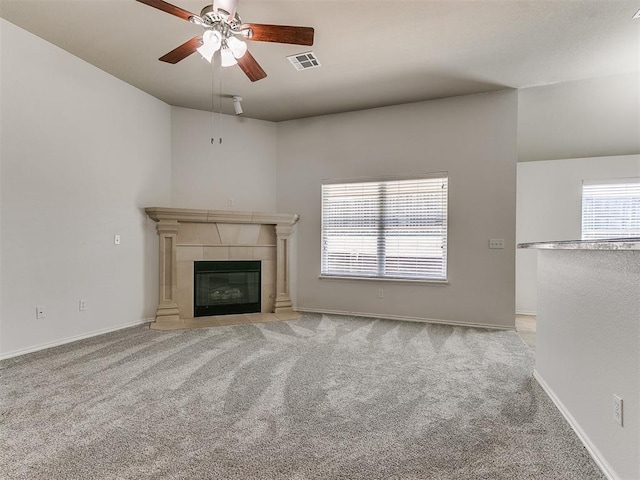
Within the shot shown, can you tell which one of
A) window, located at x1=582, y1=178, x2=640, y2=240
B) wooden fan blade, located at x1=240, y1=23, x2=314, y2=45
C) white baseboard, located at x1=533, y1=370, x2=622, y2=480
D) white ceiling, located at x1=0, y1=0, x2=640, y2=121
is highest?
white ceiling, located at x1=0, y1=0, x2=640, y2=121

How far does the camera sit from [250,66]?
282cm

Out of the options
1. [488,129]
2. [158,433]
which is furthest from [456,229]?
[158,433]

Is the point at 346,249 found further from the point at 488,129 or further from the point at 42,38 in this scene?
the point at 42,38

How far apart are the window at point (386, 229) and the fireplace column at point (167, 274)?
83.1 inches

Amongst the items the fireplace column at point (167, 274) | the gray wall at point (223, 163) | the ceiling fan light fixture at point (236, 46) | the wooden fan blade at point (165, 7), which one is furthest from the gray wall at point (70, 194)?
the ceiling fan light fixture at point (236, 46)

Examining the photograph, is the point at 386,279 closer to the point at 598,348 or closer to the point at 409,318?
the point at 409,318

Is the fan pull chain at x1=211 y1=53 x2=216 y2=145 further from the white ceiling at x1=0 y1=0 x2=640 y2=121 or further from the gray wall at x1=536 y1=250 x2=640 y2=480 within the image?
the gray wall at x1=536 y1=250 x2=640 y2=480

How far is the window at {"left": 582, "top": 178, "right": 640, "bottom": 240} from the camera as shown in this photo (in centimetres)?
513

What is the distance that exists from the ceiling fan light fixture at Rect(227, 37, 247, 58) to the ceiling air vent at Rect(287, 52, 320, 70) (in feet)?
3.64

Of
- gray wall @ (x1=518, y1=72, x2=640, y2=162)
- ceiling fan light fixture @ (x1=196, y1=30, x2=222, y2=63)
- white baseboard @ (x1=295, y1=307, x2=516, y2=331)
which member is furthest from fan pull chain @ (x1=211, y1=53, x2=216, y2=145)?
gray wall @ (x1=518, y1=72, x2=640, y2=162)

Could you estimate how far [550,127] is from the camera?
Answer: 15.6ft

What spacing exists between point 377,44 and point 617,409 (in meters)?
3.24

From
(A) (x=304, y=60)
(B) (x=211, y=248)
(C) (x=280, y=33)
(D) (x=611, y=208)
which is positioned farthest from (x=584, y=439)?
(D) (x=611, y=208)

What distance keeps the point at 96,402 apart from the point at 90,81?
3.41m
